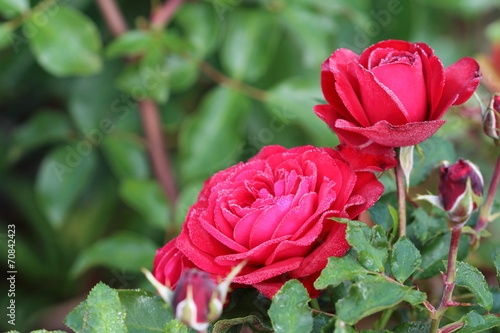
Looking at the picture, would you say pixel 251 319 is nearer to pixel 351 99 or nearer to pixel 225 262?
pixel 225 262

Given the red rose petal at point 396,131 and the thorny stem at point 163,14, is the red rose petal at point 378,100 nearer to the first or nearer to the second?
the red rose petal at point 396,131

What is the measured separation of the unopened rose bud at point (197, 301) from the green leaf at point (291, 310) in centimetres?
6

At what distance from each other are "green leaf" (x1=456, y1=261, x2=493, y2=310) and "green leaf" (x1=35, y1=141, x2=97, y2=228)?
0.85m

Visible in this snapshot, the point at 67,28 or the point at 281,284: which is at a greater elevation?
the point at 67,28

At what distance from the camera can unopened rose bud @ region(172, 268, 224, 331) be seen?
30cm

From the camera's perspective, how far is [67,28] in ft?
3.01

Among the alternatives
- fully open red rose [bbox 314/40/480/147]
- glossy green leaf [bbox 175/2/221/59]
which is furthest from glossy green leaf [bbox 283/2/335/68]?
fully open red rose [bbox 314/40/480/147]

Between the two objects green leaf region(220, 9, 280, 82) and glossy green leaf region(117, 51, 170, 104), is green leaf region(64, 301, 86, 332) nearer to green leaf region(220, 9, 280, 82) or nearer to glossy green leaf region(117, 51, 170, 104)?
glossy green leaf region(117, 51, 170, 104)

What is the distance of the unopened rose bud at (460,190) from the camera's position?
1.15ft

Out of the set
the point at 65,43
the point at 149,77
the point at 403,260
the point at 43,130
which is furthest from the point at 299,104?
the point at 403,260

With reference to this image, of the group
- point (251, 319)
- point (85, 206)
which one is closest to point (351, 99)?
point (251, 319)

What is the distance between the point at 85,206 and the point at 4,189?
22 centimetres

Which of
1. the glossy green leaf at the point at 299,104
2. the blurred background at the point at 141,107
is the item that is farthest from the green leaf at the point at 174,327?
the glossy green leaf at the point at 299,104

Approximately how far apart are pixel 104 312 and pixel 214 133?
63 centimetres
